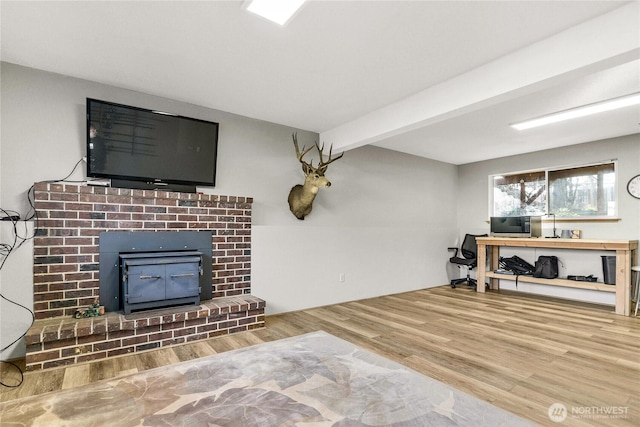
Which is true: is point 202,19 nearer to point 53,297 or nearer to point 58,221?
point 58,221

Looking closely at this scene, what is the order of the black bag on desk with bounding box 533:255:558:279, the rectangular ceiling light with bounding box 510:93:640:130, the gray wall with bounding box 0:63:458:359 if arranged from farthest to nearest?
the black bag on desk with bounding box 533:255:558:279
the rectangular ceiling light with bounding box 510:93:640:130
the gray wall with bounding box 0:63:458:359

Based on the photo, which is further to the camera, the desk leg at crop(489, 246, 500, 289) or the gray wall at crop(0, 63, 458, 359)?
the desk leg at crop(489, 246, 500, 289)

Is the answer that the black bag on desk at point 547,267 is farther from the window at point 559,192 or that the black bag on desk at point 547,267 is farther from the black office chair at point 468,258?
the black office chair at point 468,258

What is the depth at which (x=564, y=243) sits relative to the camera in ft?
15.8

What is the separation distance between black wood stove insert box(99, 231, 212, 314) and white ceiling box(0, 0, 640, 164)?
4.99 feet

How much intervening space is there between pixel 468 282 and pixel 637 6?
5.15 metres

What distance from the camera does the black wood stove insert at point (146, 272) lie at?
2961mm

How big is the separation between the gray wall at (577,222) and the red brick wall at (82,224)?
5210 mm

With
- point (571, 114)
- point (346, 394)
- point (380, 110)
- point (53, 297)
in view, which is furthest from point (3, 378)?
point (571, 114)

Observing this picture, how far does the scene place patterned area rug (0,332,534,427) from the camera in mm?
1854

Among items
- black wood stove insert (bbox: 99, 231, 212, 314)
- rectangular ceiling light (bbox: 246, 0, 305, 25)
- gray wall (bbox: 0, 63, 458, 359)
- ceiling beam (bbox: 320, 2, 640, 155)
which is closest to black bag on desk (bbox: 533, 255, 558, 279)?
gray wall (bbox: 0, 63, 458, 359)

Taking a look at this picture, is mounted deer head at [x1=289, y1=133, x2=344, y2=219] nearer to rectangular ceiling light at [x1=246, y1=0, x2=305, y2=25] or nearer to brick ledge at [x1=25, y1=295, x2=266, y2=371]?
brick ledge at [x1=25, y1=295, x2=266, y2=371]

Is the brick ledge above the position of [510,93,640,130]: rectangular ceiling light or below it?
below

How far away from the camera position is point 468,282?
6305 mm
